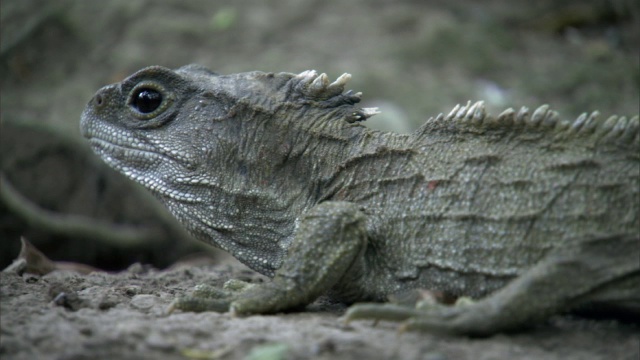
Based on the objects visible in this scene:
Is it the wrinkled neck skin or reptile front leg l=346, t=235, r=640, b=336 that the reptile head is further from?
reptile front leg l=346, t=235, r=640, b=336

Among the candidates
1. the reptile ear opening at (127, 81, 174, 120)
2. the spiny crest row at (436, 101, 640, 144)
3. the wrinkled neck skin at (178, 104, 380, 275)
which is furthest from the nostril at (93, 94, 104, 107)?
the spiny crest row at (436, 101, 640, 144)

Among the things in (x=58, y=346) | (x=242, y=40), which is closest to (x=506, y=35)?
(x=242, y=40)

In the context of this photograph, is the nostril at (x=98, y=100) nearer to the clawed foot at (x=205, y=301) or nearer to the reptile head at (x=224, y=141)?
the reptile head at (x=224, y=141)

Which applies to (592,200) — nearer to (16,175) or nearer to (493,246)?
(493,246)

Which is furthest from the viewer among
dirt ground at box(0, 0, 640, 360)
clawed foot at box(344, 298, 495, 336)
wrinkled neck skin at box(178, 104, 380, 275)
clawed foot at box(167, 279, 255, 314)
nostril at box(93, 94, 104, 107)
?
dirt ground at box(0, 0, 640, 360)

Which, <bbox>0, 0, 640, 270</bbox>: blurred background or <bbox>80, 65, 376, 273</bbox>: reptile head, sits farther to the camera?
<bbox>0, 0, 640, 270</bbox>: blurred background

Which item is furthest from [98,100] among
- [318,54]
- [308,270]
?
[318,54]

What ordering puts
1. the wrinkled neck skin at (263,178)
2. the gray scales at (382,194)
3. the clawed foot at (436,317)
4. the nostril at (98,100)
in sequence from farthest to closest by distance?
the nostril at (98,100), the wrinkled neck skin at (263,178), the gray scales at (382,194), the clawed foot at (436,317)

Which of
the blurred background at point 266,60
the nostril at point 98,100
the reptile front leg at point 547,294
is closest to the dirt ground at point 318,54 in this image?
the blurred background at point 266,60
